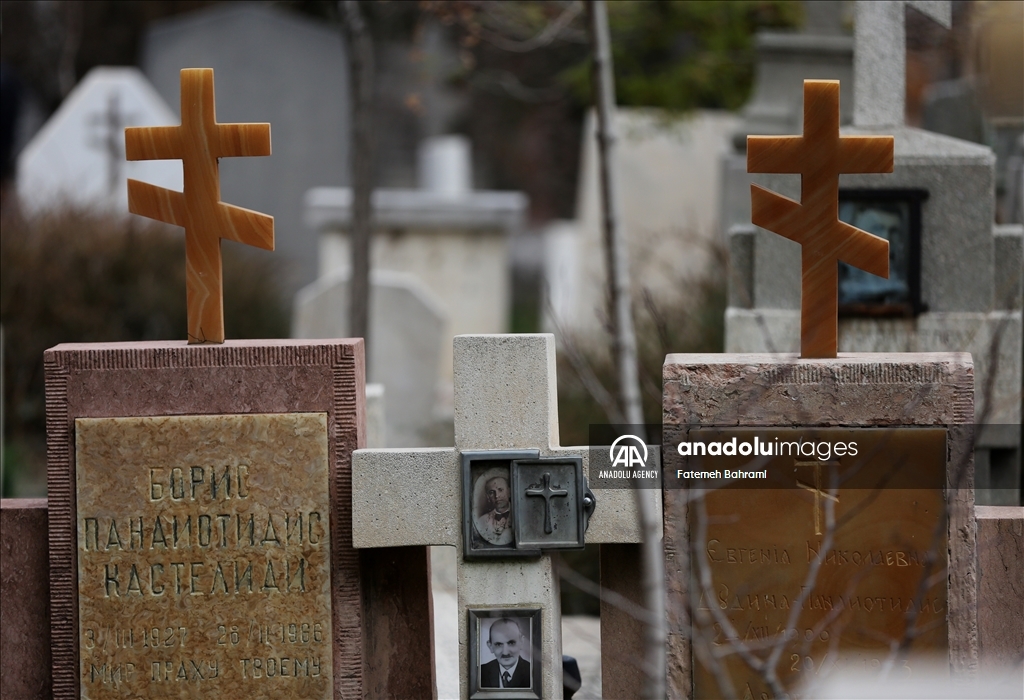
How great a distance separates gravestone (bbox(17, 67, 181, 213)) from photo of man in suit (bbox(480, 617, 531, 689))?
32.2 feet

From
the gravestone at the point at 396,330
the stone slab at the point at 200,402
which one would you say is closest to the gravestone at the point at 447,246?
the gravestone at the point at 396,330

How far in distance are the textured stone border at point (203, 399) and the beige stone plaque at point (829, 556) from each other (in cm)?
119

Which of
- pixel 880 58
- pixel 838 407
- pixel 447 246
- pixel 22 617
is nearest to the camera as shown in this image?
pixel 838 407

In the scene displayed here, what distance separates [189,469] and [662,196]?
31.8 feet

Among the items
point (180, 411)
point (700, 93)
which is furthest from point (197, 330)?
point (700, 93)

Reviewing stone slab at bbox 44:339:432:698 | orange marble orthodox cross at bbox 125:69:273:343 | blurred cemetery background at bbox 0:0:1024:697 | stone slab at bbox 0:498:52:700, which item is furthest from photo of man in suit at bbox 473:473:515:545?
stone slab at bbox 0:498:52:700

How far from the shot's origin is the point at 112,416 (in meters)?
3.78

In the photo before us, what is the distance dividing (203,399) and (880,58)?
3.82 metres

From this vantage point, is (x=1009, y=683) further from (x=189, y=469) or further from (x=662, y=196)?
(x=662, y=196)

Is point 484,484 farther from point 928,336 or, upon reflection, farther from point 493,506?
point 928,336

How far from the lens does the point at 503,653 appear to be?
3717 millimetres

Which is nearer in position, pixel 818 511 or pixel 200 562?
pixel 818 511

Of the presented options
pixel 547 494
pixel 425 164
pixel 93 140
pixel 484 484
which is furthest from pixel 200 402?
pixel 425 164

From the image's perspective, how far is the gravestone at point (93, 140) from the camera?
1270 cm
